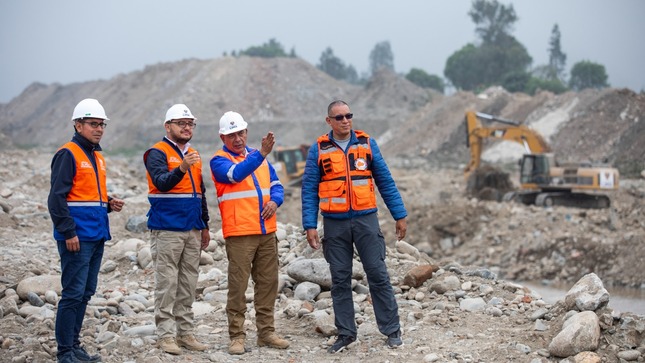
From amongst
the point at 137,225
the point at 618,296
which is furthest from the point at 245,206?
the point at 618,296

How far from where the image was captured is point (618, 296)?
1420cm

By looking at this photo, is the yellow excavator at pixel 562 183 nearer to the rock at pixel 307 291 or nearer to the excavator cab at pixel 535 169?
the excavator cab at pixel 535 169

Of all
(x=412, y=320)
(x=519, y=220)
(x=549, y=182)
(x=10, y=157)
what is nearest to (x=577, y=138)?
(x=549, y=182)

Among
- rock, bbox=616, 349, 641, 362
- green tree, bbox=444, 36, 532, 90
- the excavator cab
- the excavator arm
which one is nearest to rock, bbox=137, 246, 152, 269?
rock, bbox=616, 349, 641, 362

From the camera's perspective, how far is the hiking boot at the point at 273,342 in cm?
604

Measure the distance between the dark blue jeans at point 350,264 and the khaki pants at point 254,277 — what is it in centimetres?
48

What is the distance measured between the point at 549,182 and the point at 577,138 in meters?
16.2

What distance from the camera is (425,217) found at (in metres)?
20.5

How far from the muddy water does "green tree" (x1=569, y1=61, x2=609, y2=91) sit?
7248cm

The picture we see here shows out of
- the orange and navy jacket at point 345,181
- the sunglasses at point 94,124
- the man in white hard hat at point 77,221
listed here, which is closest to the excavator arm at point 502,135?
the orange and navy jacket at point 345,181

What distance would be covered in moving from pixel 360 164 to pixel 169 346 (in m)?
2.04

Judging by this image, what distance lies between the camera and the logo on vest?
6009mm

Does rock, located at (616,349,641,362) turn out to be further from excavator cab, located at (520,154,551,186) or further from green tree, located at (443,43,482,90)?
green tree, located at (443,43,482,90)

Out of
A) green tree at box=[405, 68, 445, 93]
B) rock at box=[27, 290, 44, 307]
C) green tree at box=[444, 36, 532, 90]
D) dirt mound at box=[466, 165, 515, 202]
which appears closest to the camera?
rock at box=[27, 290, 44, 307]
